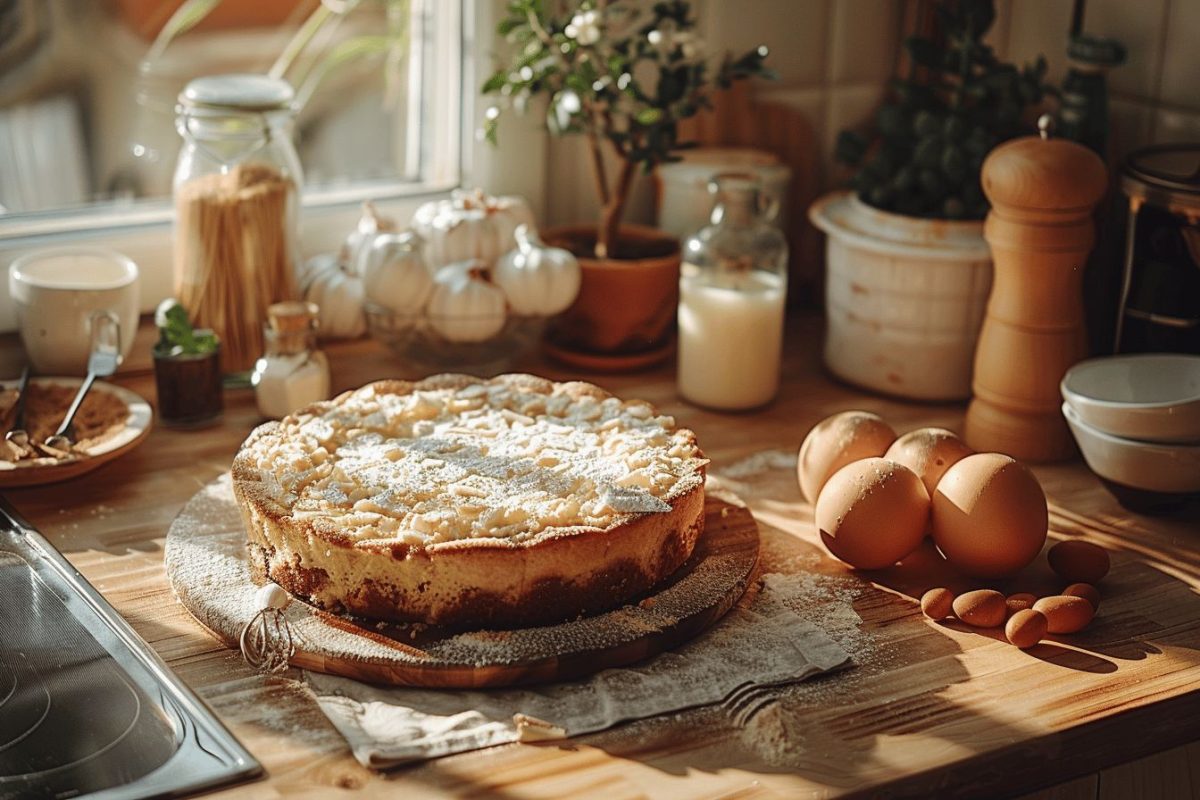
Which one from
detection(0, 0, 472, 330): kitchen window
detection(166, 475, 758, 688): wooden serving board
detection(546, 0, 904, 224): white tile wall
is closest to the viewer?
detection(166, 475, 758, 688): wooden serving board

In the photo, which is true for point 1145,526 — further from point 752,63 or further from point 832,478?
point 752,63

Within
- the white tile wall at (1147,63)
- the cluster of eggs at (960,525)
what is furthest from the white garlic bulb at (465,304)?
the white tile wall at (1147,63)

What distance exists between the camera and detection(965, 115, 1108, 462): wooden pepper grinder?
1368 millimetres

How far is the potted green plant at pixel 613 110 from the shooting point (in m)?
1.58

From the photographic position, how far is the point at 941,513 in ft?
3.97

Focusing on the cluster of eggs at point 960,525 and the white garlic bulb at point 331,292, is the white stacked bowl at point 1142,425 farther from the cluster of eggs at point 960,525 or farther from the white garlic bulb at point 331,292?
the white garlic bulb at point 331,292

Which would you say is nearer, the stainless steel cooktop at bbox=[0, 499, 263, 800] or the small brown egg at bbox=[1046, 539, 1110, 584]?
the stainless steel cooktop at bbox=[0, 499, 263, 800]

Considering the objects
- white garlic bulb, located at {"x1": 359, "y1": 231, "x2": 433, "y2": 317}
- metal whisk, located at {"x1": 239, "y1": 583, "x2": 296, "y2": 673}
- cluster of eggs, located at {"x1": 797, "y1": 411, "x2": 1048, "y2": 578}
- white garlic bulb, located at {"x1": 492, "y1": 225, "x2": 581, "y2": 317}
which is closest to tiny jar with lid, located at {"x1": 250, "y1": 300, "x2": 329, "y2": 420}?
white garlic bulb, located at {"x1": 359, "y1": 231, "x2": 433, "y2": 317}

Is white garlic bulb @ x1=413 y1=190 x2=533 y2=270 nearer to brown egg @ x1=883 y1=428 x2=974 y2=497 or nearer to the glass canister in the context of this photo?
the glass canister

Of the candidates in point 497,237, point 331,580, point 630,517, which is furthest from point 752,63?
point 331,580

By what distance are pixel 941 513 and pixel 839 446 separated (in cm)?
13

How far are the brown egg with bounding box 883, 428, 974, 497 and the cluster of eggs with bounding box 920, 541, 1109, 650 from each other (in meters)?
0.11

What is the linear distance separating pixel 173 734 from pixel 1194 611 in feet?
2.67

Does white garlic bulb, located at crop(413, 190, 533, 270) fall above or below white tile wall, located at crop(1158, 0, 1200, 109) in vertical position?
below
